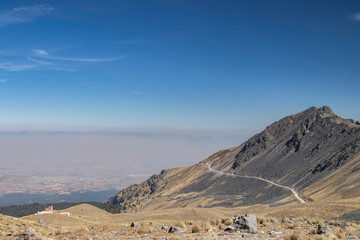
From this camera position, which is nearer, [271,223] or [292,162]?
[271,223]

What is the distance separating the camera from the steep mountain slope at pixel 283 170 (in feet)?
271

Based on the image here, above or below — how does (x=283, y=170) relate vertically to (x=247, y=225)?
below

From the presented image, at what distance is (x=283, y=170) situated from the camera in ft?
364

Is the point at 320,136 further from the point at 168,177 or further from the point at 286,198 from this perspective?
the point at 168,177

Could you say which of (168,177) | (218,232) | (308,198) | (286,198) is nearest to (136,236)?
(218,232)

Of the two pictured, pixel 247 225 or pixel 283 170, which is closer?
pixel 247 225

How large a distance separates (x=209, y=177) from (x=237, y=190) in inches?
1257

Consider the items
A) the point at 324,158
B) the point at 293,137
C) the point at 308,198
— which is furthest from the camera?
the point at 293,137

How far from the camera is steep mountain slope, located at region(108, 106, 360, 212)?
82.8m

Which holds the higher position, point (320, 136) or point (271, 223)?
point (320, 136)

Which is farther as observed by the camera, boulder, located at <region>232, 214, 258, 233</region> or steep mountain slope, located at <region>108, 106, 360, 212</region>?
steep mountain slope, located at <region>108, 106, 360, 212</region>

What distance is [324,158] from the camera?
103 m

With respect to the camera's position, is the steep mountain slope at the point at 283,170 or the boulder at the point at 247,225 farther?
the steep mountain slope at the point at 283,170

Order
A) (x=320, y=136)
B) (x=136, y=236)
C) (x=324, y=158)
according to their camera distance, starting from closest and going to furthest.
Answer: (x=136, y=236)
(x=324, y=158)
(x=320, y=136)
